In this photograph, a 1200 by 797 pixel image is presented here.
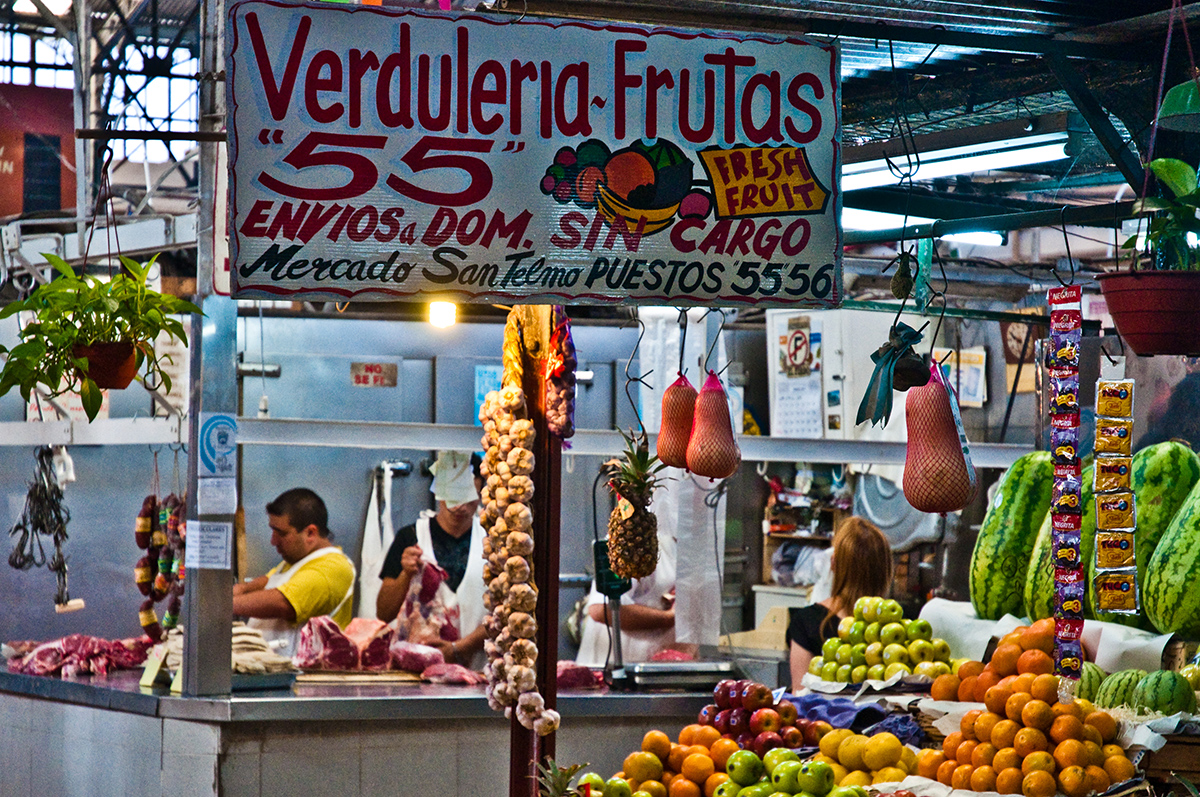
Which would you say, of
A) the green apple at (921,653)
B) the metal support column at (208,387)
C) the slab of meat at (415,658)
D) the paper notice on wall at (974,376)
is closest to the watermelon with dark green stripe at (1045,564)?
the green apple at (921,653)

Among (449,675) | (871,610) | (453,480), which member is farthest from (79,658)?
(871,610)

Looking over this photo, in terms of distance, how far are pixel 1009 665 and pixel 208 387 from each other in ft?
11.7

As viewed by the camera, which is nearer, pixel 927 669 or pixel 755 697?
pixel 755 697

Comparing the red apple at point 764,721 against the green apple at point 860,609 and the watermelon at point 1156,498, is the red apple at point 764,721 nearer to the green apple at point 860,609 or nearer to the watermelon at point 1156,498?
the green apple at point 860,609

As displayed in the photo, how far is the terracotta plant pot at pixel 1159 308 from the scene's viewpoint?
316 centimetres

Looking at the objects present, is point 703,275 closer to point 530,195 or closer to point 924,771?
point 530,195

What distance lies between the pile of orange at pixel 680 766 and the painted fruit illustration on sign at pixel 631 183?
227 cm

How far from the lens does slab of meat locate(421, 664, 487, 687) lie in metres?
6.22

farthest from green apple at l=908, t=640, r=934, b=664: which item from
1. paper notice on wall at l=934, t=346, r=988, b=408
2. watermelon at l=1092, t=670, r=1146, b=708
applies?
paper notice on wall at l=934, t=346, r=988, b=408

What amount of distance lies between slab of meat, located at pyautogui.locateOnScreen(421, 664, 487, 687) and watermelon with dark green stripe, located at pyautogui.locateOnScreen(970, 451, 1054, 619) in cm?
240

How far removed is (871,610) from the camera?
599 cm

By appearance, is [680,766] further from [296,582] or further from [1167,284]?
[296,582]

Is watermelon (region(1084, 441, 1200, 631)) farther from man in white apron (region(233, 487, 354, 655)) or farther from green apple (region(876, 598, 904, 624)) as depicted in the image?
man in white apron (region(233, 487, 354, 655))

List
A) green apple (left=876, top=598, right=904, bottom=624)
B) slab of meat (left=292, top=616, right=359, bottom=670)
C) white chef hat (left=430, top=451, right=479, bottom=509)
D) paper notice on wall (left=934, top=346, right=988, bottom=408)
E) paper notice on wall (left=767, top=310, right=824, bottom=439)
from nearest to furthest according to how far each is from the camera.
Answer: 1. green apple (left=876, top=598, right=904, bottom=624)
2. slab of meat (left=292, top=616, right=359, bottom=670)
3. white chef hat (left=430, top=451, right=479, bottom=509)
4. paper notice on wall (left=767, top=310, right=824, bottom=439)
5. paper notice on wall (left=934, top=346, right=988, bottom=408)
